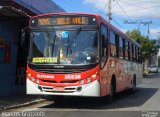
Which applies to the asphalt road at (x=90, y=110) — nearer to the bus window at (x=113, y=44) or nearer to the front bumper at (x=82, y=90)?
the front bumper at (x=82, y=90)

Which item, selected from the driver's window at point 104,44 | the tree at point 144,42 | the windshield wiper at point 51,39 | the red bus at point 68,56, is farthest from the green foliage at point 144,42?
the windshield wiper at point 51,39

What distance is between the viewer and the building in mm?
16875

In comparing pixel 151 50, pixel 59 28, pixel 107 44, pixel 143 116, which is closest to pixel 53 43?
pixel 59 28

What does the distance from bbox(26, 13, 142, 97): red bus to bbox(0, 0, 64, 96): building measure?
8.02 ft

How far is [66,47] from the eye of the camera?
13797mm

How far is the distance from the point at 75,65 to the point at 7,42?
562cm

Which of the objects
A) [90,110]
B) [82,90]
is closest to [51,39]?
[82,90]

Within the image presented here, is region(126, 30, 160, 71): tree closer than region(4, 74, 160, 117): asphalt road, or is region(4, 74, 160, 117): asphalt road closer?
region(4, 74, 160, 117): asphalt road

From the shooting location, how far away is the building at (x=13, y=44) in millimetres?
16875

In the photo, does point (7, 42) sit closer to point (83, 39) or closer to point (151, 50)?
point (83, 39)

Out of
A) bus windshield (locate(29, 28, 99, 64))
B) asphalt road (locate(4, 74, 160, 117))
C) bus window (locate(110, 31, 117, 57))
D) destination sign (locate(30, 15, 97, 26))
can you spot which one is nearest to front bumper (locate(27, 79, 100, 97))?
asphalt road (locate(4, 74, 160, 117))

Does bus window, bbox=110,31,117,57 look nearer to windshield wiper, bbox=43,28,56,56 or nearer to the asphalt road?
the asphalt road

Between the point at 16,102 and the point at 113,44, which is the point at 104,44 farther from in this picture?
the point at 16,102

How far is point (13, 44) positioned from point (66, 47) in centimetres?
561
